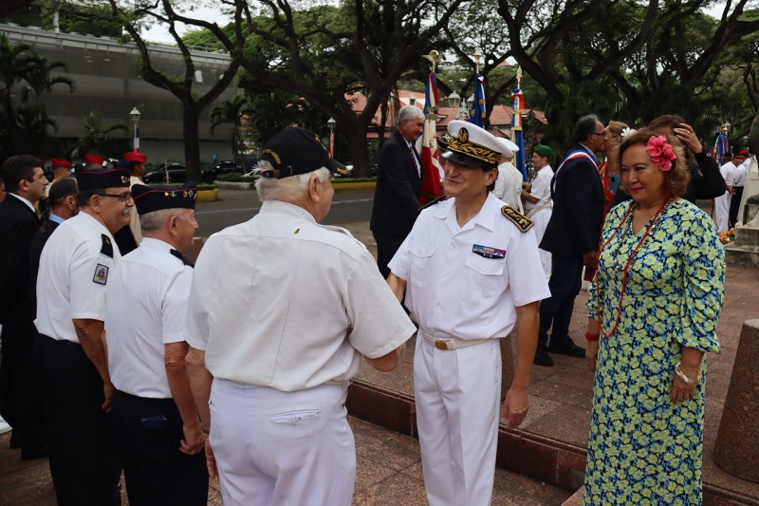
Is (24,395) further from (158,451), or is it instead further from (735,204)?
(735,204)

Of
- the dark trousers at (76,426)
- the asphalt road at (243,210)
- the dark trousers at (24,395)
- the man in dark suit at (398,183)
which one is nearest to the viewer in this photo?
the dark trousers at (76,426)

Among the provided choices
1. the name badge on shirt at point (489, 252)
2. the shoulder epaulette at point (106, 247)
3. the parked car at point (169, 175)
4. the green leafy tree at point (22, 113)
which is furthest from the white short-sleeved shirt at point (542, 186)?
the parked car at point (169, 175)

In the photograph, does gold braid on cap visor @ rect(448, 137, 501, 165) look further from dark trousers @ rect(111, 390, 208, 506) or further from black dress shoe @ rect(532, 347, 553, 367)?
black dress shoe @ rect(532, 347, 553, 367)

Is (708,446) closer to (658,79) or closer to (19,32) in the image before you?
(658,79)

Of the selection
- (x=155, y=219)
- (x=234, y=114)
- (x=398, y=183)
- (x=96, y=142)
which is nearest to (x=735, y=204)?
(x=398, y=183)

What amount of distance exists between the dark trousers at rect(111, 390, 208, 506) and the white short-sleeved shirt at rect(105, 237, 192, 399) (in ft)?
0.20

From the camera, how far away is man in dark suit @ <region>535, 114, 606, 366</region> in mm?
5008

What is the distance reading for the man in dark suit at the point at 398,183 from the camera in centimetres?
564

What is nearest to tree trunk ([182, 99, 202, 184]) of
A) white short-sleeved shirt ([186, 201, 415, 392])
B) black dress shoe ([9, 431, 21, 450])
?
black dress shoe ([9, 431, 21, 450])

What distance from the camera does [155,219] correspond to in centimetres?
265

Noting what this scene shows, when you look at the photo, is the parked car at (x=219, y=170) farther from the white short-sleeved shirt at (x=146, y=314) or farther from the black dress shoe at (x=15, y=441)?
the white short-sleeved shirt at (x=146, y=314)

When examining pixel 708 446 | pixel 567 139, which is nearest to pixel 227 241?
pixel 708 446

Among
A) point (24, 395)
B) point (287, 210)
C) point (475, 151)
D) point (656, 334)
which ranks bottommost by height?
point (24, 395)

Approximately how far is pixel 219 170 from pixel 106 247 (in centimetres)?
3599
